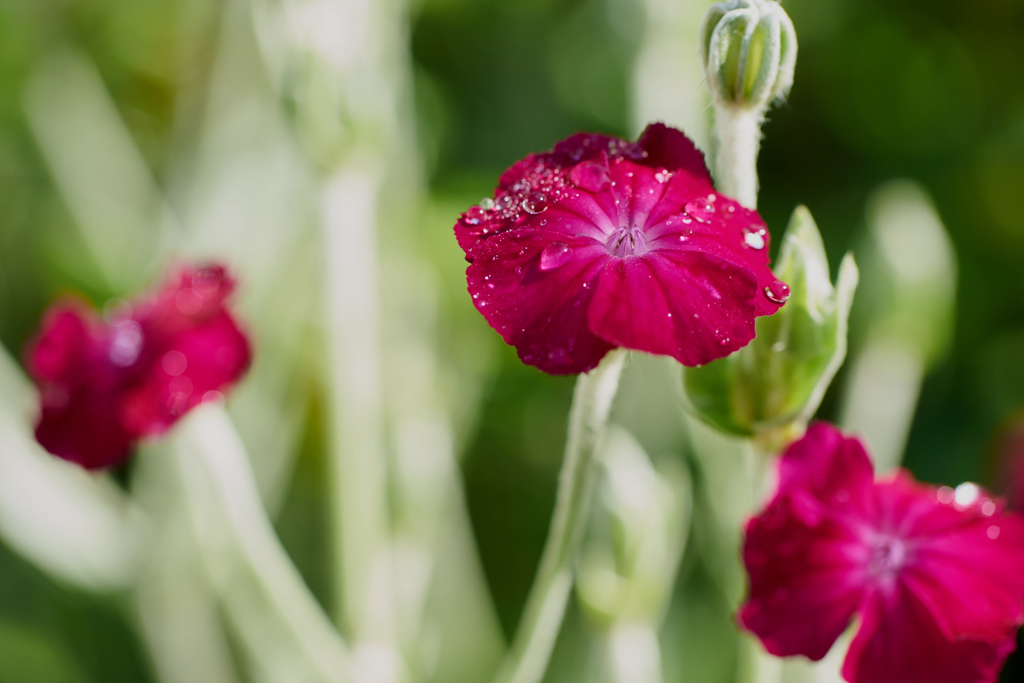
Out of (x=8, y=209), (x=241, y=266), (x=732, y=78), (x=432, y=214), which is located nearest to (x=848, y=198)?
(x=432, y=214)

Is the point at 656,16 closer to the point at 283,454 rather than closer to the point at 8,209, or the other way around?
the point at 283,454

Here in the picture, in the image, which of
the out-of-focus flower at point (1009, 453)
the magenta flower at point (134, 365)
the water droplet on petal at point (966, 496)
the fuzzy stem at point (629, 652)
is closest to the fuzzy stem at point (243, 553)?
the magenta flower at point (134, 365)

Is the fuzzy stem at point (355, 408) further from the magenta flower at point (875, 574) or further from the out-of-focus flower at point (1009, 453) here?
the out-of-focus flower at point (1009, 453)

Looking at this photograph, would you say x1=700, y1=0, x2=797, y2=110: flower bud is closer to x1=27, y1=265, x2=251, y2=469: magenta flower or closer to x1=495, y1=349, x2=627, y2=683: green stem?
x1=495, y1=349, x2=627, y2=683: green stem

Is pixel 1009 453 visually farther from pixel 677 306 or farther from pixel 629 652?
pixel 677 306

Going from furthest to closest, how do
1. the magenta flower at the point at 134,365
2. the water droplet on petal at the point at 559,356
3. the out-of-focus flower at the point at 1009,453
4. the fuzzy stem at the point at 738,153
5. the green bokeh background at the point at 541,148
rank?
1. the green bokeh background at the point at 541,148
2. the out-of-focus flower at the point at 1009,453
3. the magenta flower at the point at 134,365
4. the fuzzy stem at the point at 738,153
5. the water droplet on petal at the point at 559,356

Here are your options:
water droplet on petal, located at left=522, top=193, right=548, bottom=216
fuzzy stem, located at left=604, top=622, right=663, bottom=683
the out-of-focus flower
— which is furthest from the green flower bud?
the out-of-focus flower

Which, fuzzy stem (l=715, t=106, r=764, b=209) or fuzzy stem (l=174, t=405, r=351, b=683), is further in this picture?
fuzzy stem (l=174, t=405, r=351, b=683)
